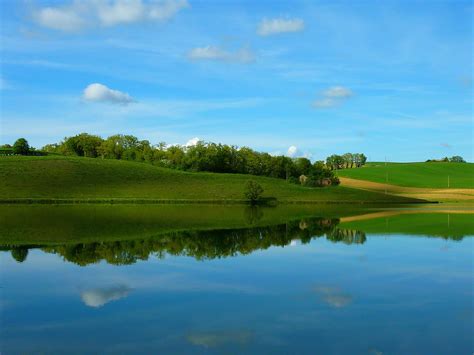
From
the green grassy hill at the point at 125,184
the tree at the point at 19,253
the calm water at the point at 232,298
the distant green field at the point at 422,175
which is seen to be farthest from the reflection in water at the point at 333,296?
the distant green field at the point at 422,175

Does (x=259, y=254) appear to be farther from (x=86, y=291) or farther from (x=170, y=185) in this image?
(x=170, y=185)

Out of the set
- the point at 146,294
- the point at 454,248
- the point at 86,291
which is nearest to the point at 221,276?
the point at 146,294

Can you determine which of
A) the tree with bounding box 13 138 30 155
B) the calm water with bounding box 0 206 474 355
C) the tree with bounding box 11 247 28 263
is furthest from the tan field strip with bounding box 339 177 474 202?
the tree with bounding box 11 247 28 263

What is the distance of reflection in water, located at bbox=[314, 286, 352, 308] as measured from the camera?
50.8 feet

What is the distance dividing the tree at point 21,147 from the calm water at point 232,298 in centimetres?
12576

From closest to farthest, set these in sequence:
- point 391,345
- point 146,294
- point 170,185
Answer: point 391,345, point 146,294, point 170,185

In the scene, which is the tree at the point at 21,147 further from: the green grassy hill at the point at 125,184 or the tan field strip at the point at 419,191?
the tan field strip at the point at 419,191

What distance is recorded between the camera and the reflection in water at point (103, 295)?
15.5 meters

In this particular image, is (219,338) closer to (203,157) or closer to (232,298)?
(232,298)

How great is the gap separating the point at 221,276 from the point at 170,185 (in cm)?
9326

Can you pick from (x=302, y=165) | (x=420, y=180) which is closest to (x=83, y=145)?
(x=302, y=165)

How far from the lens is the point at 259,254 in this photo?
90.9 feet

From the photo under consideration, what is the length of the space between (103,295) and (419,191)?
137 m

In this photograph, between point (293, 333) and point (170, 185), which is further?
point (170, 185)
